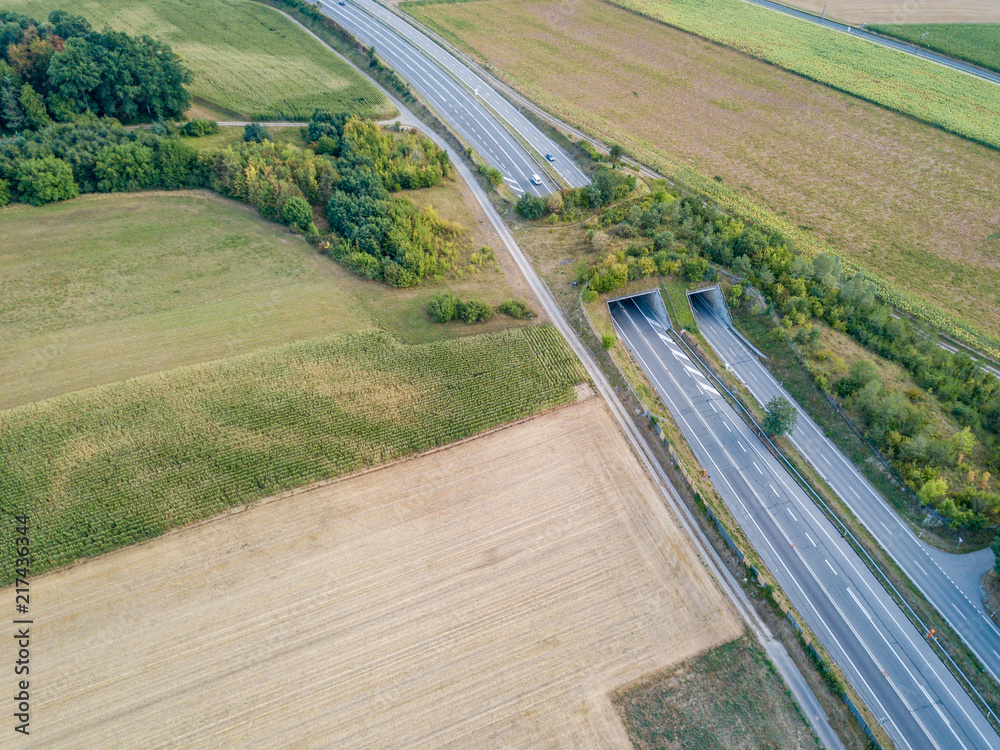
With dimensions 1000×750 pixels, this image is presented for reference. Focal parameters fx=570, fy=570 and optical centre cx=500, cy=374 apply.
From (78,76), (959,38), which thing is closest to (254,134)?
(78,76)

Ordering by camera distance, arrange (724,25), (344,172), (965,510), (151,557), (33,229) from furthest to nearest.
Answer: (724,25) < (344,172) < (33,229) < (965,510) < (151,557)

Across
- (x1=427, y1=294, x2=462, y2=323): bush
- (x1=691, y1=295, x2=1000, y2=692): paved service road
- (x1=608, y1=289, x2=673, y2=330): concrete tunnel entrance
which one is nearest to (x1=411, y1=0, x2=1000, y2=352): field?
(x1=608, y1=289, x2=673, y2=330): concrete tunnel entrance

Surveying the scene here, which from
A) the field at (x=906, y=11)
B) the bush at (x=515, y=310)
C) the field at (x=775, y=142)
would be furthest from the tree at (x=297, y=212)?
the field at (x=906, y=11)

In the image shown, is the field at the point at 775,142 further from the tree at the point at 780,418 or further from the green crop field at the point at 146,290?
the green crop field at the point at 146,290

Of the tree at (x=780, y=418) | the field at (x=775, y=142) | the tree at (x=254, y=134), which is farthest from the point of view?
the tree at (x=254, y=134)

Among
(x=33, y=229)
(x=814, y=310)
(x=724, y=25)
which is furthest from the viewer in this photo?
(x=724, y=25)

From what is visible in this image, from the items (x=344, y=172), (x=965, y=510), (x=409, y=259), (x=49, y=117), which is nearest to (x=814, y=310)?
(x=965, y=510)

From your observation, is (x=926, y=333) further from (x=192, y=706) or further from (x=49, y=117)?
(x=49, y=117)
